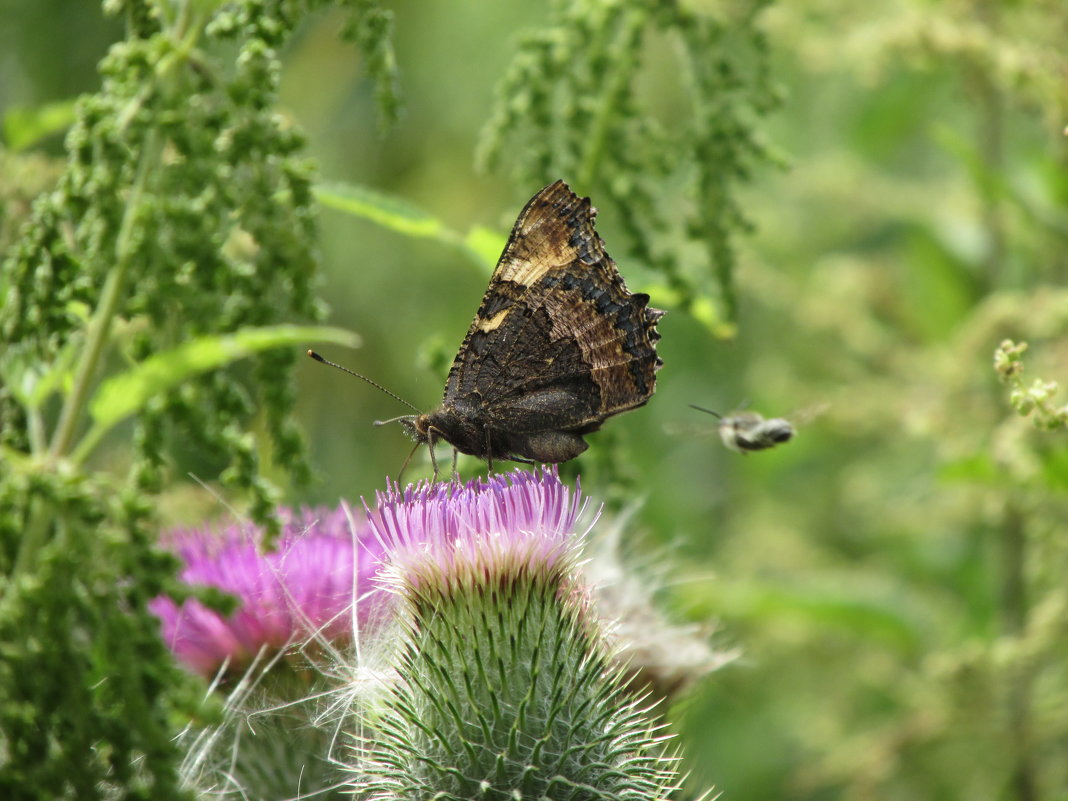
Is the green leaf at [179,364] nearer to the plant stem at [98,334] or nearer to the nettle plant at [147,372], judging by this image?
the nettle plant at [147,372]

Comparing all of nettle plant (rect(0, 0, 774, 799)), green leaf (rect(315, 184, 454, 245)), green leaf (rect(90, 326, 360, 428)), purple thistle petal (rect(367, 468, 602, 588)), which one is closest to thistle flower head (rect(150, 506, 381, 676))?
purple thistle petal (rect(367, 468, 602, 588))

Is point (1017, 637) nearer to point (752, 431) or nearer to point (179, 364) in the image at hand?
point (752, 431)

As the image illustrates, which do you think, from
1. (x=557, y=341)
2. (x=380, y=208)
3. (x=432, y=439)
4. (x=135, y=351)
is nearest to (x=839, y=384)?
(x=557, y=341)

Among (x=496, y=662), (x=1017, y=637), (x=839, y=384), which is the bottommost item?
(x=496, y=662)

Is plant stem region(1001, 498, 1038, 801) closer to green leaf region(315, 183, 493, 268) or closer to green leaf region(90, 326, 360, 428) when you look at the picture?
green leaf region(315, 183, 493, 268)

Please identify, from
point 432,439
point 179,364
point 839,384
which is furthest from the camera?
point 839,384

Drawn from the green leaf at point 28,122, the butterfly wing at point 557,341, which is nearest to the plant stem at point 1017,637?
the butterfly wing at point 557,341

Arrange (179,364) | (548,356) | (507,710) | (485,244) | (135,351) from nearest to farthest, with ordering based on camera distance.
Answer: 1. (179,364)
2. (135,351)
3. (507,710)
4. (485,244)
5. (548,356)
